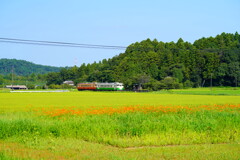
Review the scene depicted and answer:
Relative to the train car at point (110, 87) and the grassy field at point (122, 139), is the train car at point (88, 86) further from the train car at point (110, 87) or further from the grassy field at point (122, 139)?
the grassy field at point (122, 139)

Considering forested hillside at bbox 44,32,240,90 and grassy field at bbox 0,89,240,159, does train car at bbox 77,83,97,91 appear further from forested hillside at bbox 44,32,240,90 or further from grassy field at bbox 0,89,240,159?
grassy field at bbox 0,89,240,159

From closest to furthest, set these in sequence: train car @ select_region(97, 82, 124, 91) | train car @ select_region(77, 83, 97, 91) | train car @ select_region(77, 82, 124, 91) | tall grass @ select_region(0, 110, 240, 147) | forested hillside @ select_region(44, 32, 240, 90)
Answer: tall grass @ select_region(0, 110, 240, 147), train car @ select_region(97, 82, 124, 91), train car @ select_region(77, 82, 124, 91), train car @ select_region(77, 83, 97, 91), forested hillside @ select_region(44, 32, 240, 90)

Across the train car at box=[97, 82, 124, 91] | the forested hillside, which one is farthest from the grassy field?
the train car at box=[97, 82, 124, 91]

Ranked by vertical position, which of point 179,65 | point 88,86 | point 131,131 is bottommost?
Answer: point 131,131

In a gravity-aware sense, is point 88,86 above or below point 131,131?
above

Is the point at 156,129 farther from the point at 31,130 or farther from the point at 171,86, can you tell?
the point at 171,86

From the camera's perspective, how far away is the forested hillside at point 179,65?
347ft

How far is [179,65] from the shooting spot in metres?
112

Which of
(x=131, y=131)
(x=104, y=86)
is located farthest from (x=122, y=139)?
(x=104, y=86)

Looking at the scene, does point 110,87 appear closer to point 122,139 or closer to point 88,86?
point 88,86

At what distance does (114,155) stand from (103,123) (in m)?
4.66

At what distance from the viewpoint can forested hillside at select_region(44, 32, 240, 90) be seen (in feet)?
347

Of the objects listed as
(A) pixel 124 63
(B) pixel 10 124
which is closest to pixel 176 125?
(B) pixel 10 124

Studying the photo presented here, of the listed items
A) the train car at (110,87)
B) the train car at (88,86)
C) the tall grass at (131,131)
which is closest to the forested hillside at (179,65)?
the train car at (110,87)
